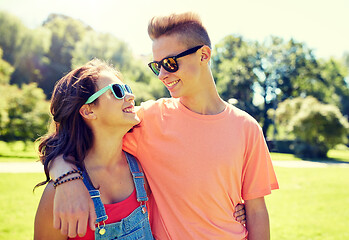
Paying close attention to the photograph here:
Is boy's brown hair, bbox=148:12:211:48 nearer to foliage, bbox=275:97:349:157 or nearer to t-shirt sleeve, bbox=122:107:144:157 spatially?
t-shirt sleeve, bbox=122:107:144:157

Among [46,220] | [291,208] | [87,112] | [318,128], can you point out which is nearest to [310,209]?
[291,208]

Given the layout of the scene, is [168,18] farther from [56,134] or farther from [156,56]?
[56,134]

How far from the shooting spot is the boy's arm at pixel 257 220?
2389 mm

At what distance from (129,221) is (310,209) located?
8170mm

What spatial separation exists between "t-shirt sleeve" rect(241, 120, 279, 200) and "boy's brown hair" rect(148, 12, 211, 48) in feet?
2.89

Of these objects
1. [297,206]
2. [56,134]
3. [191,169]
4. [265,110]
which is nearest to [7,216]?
[56,134]

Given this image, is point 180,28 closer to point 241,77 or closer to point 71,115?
Result: point 71,115

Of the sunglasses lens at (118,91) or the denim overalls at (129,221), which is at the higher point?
the sunglasses lens at (118,91)

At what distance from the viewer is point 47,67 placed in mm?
43250

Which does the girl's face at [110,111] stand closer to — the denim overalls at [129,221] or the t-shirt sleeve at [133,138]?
the t-shirt sleeve at [133,138]

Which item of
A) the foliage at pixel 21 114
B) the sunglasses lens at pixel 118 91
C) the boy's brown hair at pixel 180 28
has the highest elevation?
the boy's brown hair at pixel 180 28

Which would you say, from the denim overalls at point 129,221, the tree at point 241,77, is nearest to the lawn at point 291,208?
the denim overalls at point 129,221

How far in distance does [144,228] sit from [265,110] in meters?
42.8

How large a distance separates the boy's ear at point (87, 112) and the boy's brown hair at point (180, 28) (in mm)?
821
